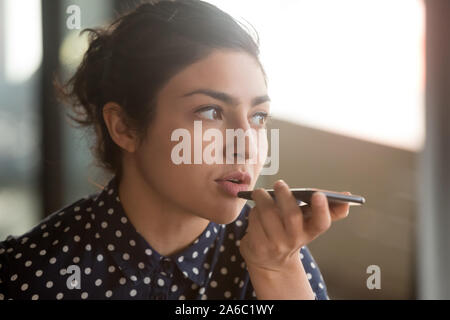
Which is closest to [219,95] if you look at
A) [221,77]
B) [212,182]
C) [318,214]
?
[221,77]

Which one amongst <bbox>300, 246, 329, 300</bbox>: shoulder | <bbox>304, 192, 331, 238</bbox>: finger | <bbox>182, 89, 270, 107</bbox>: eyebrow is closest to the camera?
<bbox>304, 192, 331, 238</bbox>: finger

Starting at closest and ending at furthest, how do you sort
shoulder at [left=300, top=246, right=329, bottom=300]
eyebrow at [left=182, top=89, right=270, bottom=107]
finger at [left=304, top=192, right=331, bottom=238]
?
finger at [left=304, top=192, right=331, bottom=238]
eyebrow at [left=182, top=89, right=270, bottom=107]
shoulder at [left=300, top=246, right=329, bottom=300]

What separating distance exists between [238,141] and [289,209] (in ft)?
0.50

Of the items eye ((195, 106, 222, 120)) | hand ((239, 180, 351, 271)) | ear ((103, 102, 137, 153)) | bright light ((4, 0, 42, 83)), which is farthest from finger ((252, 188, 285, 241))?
bright light ((4, 0, 42, 83))

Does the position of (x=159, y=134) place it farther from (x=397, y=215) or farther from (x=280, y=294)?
(x=397, y=215)

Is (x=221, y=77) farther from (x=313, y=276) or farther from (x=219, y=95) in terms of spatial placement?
(x=313, y=276)

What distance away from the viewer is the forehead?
69 centimetres

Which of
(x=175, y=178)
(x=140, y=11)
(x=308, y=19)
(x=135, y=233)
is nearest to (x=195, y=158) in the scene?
(x=175, y=178)

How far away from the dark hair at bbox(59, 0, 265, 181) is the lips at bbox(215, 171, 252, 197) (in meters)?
0.16

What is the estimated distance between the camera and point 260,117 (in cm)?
73

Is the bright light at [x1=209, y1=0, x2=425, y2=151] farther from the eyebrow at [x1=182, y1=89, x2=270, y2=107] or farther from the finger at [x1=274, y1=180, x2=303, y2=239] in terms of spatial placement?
the finger at [x1=274, y1=180, x2=303, y2=239]

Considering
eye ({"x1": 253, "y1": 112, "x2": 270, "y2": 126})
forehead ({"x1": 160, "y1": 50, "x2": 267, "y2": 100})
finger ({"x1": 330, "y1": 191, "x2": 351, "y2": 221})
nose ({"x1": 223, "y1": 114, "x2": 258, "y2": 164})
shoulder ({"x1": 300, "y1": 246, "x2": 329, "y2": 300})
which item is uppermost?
forehead ({"x1": 160, "y1": 50, "x2": 267, "y2": 100})

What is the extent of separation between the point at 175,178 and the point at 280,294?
0.25 m

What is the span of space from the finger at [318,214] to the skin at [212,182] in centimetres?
1
